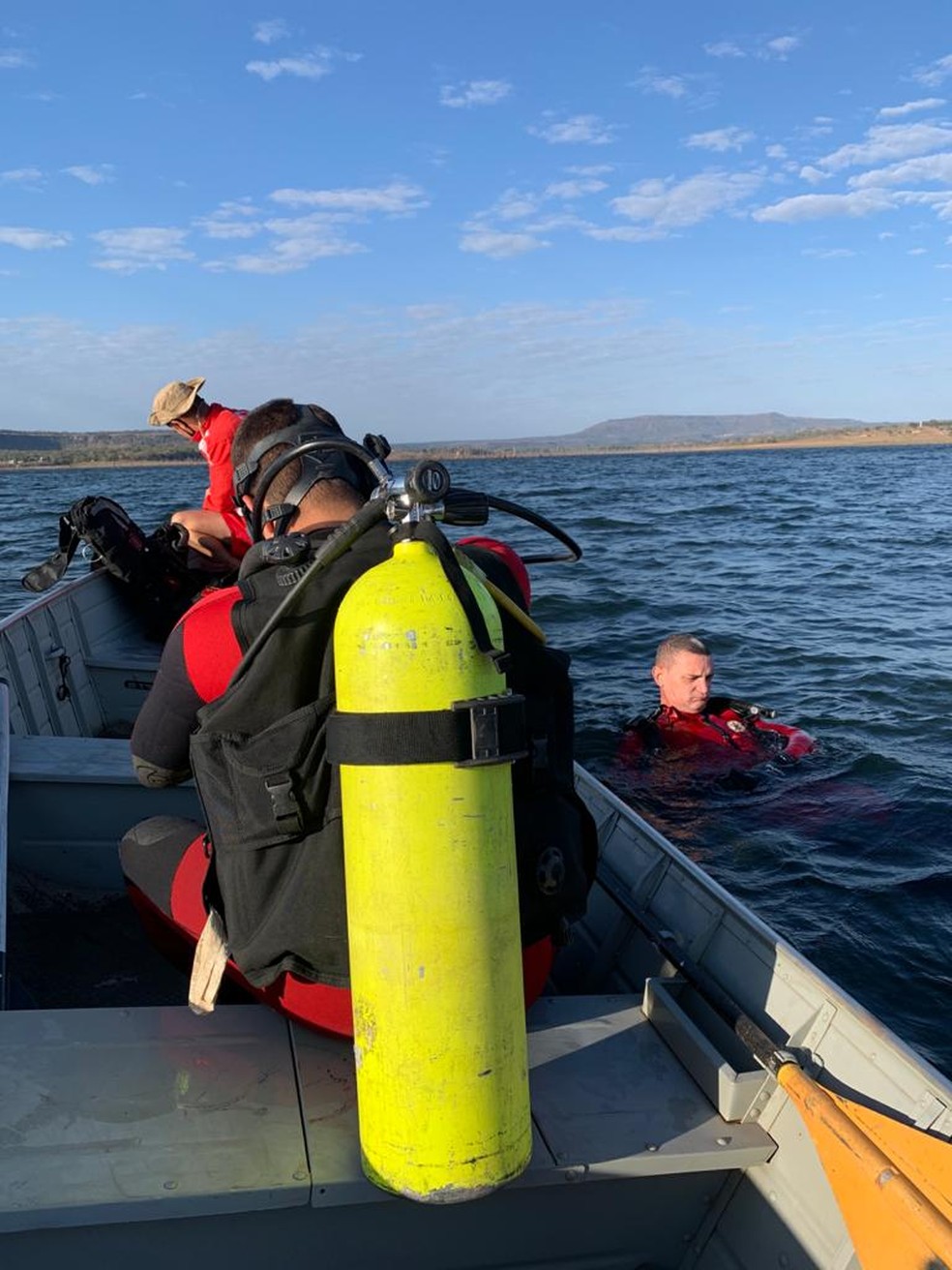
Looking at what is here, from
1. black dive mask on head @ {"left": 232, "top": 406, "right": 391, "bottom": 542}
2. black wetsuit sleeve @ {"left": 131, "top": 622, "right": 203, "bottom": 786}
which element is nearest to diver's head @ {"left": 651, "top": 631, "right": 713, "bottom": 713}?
black dive mask on head @ {"left": 232, "top": 406, "right": 391, "bottom": 542}

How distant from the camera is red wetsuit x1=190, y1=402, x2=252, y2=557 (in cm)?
723

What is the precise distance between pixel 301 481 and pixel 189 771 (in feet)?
2.70

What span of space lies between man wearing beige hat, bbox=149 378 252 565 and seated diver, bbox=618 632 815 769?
3.29m

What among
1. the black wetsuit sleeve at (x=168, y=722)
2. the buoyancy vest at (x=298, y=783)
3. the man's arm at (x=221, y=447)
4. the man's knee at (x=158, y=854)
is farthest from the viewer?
the man's arm at (x=221, y=447)

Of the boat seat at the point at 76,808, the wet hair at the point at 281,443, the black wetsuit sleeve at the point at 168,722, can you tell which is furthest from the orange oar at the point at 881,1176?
the boat seat at the point at 76,808

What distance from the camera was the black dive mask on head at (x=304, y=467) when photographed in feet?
7.75

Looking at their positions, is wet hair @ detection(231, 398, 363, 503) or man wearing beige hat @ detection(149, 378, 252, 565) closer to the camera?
wet hair @ detection(231, 398, 363, 503)

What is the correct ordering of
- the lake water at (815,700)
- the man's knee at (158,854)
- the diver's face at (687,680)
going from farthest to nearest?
the diver's face at (687,680)
the lake water at (815,700)
the man's knee at (158,854)

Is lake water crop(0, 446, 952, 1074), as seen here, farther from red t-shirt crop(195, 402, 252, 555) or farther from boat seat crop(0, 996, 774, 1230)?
red t-shirt crop(195, 402, 252, 555)

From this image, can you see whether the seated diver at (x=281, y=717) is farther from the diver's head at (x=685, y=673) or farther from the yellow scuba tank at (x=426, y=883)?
the diver's head at (x=685, y=673)

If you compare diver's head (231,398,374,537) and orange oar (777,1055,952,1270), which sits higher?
diver's head (231,398,374,537)

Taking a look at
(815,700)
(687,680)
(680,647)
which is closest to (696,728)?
(687,680)

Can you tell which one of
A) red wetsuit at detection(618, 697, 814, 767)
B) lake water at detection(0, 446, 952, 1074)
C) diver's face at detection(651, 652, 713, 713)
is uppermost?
diver's face at detection(651, 652, 713, 713)

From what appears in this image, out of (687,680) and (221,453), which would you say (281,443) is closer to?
(221,453)
